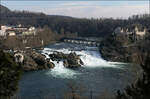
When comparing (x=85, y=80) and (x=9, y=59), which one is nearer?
(x=9, y=59)

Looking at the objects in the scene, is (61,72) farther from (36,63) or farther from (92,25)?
(92,25)

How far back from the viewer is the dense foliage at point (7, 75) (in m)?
3.57

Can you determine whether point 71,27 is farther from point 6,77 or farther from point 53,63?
point 6,77

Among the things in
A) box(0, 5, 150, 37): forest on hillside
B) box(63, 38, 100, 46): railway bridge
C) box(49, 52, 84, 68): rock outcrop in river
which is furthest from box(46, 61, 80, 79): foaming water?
box(0, 5, 150, 37): forest on hillside

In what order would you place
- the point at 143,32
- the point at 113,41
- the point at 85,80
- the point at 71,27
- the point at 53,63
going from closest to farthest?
the point at 85,80 < the point at 53,63 < the point at 113,41 < the point at 143,32 < the point at 71,27

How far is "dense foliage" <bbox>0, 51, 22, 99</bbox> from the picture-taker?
141 inches

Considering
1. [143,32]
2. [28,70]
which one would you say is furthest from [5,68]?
[143,32]

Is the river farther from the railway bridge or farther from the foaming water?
the railway bridge

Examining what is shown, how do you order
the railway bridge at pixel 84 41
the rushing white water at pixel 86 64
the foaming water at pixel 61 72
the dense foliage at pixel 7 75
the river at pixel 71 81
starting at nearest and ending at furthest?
the dense foliage at pixel 7 75
the river at pixel 71 81
the foaming water at pixel 61 72
the rushing white water at pixel 86 64
the railway bridge at pixel 84 41

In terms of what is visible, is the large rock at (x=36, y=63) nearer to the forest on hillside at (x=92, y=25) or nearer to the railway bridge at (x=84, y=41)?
the railway bridge at (x=84, y=41)

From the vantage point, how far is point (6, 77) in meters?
3.58

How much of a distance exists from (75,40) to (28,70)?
39.3 ft

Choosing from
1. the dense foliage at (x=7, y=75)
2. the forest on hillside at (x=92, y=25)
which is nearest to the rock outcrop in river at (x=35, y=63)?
the dense foliage at (x=7, y=75)

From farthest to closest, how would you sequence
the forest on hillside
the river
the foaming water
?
the forest on hillside → the foaming water → the river
